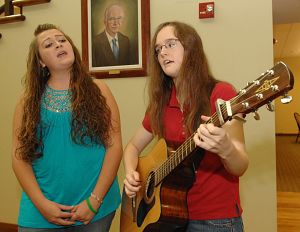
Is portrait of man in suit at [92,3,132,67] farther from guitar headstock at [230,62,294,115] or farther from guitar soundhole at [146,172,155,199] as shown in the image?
guitar headstock at [230,62,294,115]

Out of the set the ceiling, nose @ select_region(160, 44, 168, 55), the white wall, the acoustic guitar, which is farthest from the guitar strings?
the ceiling

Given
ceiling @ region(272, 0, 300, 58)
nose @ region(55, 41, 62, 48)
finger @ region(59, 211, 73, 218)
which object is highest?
ceiling @ region(272, 0, 300, 58)

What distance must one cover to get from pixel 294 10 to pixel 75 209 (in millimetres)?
3112

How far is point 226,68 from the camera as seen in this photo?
8.07ft

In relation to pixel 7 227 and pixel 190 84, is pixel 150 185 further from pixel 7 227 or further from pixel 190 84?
pixel 7 227

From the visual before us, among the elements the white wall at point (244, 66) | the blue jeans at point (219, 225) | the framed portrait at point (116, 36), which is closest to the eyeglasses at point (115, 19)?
the framed portrait at point (116, 36)

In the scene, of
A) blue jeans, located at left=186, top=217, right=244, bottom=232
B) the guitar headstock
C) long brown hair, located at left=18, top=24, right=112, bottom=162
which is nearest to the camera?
the guitar headstock

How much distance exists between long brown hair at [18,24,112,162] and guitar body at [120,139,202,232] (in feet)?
0.81

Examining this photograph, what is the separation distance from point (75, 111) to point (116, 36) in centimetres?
138

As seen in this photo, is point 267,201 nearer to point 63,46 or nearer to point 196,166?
point 196,166

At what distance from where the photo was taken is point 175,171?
4.35ft

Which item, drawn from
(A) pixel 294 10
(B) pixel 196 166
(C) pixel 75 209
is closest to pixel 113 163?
(C) pixel 75 209

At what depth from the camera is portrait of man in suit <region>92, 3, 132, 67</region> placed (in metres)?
2.72

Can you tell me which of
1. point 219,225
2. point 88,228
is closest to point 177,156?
point 219,225
